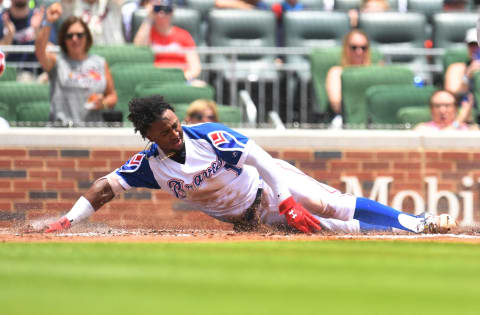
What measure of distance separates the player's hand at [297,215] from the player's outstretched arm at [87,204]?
4.46ft

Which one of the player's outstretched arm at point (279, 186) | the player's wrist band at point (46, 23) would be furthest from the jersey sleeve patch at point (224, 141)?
the player's wrist band at point (46, 23)

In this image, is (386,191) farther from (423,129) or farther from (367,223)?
(367,223)

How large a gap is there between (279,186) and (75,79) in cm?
349

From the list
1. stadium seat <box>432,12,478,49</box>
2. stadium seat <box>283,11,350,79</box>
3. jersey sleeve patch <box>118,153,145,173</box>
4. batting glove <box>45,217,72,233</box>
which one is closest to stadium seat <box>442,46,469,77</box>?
stadium seat <box>432,12,478,49</box>

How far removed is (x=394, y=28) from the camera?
12.5m

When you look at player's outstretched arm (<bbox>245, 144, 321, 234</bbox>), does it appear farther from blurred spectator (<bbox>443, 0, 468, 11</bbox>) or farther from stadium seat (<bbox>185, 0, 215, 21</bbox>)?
blurred spectator (<bbox>443, 0, 468, 11</bbox>)

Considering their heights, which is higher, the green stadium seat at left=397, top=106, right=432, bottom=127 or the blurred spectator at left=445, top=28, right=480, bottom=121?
the blurred spectator at left=445, top=28, right=480, bottom=121

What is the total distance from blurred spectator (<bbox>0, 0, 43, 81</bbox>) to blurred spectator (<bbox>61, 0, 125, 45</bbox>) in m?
0.56

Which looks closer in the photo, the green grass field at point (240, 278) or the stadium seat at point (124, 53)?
the green grass field at point (240, 278)

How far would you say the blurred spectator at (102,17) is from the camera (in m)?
11.7

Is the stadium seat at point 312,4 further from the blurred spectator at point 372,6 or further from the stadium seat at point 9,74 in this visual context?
the stadium seat at point 9,74

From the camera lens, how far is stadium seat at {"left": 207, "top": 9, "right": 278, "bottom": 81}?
1162 cm

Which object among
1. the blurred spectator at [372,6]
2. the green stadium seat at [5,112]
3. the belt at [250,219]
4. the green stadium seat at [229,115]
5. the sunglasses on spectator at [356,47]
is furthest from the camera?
the blurred spectator at [372,6]

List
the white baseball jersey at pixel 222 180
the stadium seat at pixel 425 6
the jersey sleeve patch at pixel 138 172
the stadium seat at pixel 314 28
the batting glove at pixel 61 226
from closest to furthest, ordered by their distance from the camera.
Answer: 1. the white baseball jersey at pixel 222 180
2. the jersey sleeve patch at pixel 138 172
3. the batting glove at pixel 61 226
4. the stadium seat at pixel 314 28
5. the stadium seat at pixel 425 6
